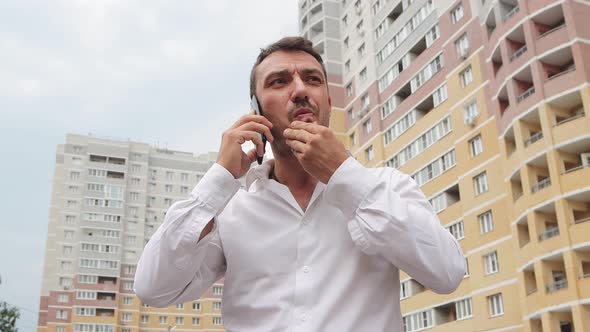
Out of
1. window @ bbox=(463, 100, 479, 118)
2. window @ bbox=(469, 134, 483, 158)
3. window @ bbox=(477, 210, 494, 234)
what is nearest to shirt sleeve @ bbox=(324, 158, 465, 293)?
window @ bbox=(477, 210, 494, 234)

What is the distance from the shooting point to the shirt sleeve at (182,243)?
2.63m

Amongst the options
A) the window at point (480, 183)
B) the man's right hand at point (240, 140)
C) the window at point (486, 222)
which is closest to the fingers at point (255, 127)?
the man's right hand at point (240, 140)

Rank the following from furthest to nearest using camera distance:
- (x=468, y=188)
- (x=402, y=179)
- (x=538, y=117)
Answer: (x=468, y=188) → (x=538, y=117) → (x=402, y=179)

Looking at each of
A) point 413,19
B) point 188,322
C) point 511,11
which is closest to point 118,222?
point 188,322

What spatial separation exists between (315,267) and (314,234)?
16 cm

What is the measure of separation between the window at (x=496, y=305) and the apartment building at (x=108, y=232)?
1951 inches

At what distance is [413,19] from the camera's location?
43.7 meters

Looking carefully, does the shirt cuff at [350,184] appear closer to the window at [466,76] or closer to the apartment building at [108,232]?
the window at [466,76]

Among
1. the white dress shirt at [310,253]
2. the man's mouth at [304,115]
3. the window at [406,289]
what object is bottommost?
the white dress shirt at [310,253]

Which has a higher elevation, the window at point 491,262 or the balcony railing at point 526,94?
the balcony railing at point 526,94

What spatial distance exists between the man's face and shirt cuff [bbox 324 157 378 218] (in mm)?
466

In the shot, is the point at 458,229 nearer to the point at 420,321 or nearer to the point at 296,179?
the point at 420,321

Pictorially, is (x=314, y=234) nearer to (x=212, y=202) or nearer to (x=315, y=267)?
(x=315, y=267)

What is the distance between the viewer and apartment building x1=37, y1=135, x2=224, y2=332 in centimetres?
7700
